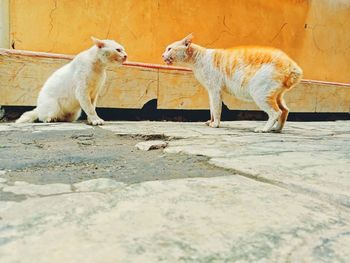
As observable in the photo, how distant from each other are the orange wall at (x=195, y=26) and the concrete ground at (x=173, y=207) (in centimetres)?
249

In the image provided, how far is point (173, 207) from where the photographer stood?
92cm

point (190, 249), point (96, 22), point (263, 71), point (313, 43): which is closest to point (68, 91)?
point (96, 22)

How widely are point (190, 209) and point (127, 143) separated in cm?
134

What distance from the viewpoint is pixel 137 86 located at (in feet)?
13.5

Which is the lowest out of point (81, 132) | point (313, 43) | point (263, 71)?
point (81, 132)

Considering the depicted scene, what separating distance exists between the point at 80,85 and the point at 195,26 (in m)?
1.99

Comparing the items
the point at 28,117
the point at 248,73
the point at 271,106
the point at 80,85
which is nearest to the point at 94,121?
the point at 80,85

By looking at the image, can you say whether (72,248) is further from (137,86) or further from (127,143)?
(137,86)

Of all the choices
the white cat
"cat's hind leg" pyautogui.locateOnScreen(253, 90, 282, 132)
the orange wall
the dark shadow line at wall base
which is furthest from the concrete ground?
the orange wall

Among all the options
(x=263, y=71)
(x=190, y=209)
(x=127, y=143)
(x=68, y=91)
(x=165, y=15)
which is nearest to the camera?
(x=190, y=209)

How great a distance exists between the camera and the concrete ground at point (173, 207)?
69 centimetres

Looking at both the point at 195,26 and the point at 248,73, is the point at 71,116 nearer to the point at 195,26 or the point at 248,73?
the point at 248,73

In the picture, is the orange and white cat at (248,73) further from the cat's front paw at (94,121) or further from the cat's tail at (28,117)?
the cat's tail at (28,117)

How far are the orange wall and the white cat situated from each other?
741mm
